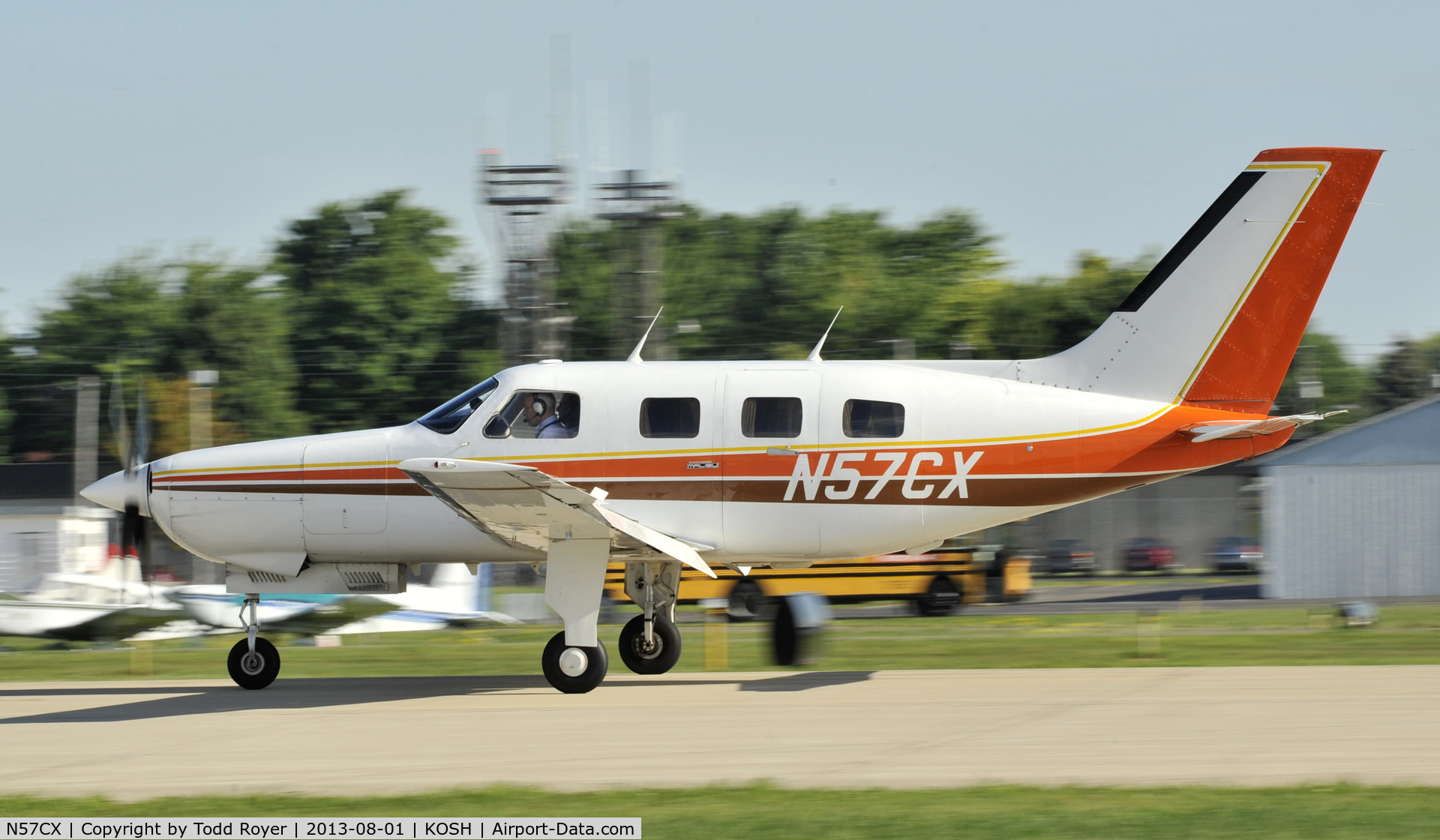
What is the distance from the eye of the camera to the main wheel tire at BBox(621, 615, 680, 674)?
14109mm

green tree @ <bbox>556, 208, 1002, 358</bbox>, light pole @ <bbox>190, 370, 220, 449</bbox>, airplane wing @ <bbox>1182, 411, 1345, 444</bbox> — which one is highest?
green tree @ <bbox>556, 208, 1002, 358</bbox>

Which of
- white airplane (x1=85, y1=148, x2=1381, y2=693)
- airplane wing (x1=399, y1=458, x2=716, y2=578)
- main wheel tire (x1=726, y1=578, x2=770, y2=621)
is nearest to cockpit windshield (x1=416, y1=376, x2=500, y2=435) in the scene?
white airplane (x1=85, y1=148, x2=1381, y2=693)

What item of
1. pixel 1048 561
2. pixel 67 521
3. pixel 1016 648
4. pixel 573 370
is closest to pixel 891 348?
pixel 1048 561

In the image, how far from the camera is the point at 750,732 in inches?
404

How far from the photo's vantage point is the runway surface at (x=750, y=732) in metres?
8.66

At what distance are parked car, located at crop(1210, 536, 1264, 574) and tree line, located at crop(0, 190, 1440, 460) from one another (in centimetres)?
509

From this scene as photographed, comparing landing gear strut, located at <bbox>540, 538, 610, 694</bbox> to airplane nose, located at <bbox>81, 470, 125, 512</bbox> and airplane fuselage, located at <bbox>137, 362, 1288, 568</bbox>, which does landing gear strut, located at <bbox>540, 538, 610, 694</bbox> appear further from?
airplane nose, located at <bbox>81, 470, 125, 512</bbox>

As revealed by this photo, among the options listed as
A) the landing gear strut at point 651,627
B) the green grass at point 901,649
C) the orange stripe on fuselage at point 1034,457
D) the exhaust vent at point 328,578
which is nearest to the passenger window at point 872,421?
the orange stripe on fuselage at point 1034,457

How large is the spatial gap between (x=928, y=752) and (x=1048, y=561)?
34.5 m

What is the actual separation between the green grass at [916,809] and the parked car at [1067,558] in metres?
34.6

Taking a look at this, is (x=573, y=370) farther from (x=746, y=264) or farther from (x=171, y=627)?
(x=746, y=264)

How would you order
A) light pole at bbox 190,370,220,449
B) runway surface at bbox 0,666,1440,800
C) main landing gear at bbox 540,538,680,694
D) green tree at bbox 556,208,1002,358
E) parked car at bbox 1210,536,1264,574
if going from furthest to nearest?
green tree at bbox 556,208,1002,358, parked car at bbox 1210,536,1264,574, light pole at bbox 190,370,220,449, main landing gear at bbox 540,538,680,694, runway surface at bbox 0,666,1440,800

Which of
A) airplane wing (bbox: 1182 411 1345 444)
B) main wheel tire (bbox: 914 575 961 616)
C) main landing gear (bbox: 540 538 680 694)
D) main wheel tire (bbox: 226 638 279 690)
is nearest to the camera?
airplane wing (bbox: 1182 411 1345 444)

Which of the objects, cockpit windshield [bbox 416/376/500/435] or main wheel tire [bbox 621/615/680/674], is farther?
main wheel tire [bbox 621/615/680/674]
